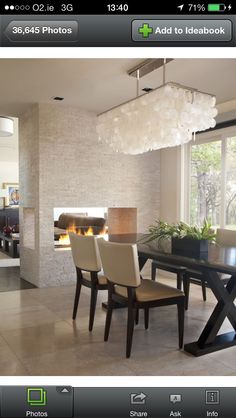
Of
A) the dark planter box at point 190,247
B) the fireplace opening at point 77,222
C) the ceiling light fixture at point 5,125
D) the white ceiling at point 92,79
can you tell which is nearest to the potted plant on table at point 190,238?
the dark planter box at point 190,247

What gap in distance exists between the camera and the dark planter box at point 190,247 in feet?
8.45

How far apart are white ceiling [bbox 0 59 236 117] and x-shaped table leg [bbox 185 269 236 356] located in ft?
5.78

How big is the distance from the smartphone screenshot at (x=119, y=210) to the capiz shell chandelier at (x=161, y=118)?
1 centimetres

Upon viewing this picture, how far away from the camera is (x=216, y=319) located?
2.53m

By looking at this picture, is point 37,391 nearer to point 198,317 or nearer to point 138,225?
point 198,317

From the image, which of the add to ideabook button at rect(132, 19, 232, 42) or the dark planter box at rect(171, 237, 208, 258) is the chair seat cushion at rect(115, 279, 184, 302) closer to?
the dark planter box at rect(171, 237, 208, 258)

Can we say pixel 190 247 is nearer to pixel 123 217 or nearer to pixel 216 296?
pixel 216 296

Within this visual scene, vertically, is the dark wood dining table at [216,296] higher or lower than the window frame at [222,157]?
lower

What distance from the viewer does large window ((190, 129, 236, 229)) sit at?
4410mm

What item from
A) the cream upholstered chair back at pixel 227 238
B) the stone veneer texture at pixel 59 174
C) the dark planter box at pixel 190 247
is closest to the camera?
the dark planter box at pixel 190 247

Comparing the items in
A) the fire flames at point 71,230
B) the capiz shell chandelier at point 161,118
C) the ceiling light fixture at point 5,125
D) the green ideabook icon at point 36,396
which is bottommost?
the fire flames at point 71,230

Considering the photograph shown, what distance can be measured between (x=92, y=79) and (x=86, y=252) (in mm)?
1673

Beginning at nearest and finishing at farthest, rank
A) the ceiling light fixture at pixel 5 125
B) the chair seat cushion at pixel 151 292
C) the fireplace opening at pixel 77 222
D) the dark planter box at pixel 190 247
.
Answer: the chair seat cushion at pixel 151 292 < the dark planter box at pixel 190 247 < the fireplace opening at pixel 77 222 < the ceiling light fixture at pixel 5 125

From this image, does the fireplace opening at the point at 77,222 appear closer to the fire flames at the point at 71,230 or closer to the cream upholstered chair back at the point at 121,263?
the fire flames at the point at 71,230
